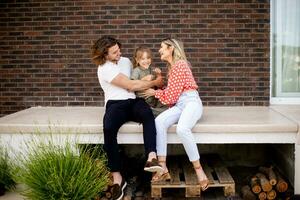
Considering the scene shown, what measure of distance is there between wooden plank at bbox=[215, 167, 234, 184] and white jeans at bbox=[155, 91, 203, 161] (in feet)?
1.54

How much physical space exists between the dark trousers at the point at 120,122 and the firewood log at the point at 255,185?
1.22 metres

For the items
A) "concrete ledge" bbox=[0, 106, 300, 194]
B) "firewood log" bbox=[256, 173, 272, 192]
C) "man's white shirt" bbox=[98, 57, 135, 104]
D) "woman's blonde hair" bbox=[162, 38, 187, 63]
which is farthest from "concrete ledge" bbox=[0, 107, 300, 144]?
"woman's blonde hair" bbox=[162, 38, 187, 63]

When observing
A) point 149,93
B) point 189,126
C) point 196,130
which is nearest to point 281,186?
point 196,130

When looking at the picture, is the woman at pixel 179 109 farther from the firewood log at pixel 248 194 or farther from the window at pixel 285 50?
the window at pixel 285 50

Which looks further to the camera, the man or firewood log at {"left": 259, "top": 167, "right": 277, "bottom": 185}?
firewood log at {"left": 259, "top": 167, "right": 277, "bottom": 185}

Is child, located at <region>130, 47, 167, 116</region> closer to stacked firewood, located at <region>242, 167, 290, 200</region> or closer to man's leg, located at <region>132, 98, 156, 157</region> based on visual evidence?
Answer: man's leg, located at <region>132, 98, 156, 157</region>

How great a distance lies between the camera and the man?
14.8 feet

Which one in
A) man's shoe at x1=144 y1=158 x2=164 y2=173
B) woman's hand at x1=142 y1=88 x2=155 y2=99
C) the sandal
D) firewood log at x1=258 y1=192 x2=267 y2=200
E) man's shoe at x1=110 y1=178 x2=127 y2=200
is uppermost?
woman's hand at x1=142 y1=88 x2=155 y2=99

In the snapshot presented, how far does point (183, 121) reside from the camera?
457 centimetres

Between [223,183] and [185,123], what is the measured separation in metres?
0.75

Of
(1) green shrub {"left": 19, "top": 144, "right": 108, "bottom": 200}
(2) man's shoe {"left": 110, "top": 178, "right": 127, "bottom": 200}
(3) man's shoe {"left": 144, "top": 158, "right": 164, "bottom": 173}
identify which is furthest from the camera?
(2) man's shoe {"left": 110, "top": 178, "right": 127, "bottom": 200}

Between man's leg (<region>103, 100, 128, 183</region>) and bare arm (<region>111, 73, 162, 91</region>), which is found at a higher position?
bare arm (<region>111, 73, 162, 91</region>)

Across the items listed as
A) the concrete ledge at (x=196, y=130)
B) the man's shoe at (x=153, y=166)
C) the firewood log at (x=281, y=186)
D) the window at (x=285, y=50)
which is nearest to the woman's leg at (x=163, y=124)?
the concrete ledge at (x=196, y=130)

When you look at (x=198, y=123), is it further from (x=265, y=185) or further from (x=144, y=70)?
(x=265, y=185)
